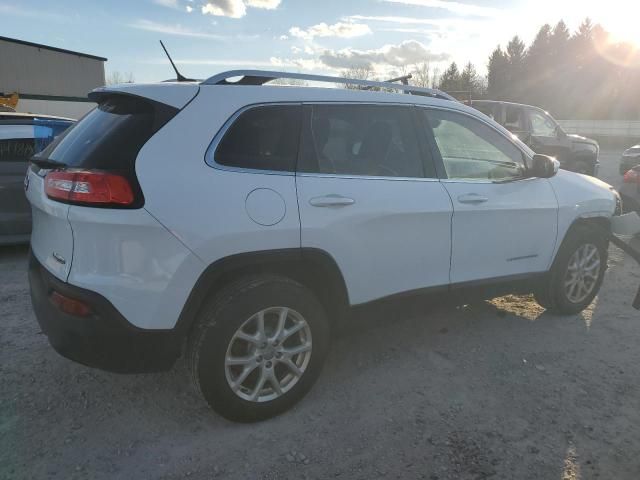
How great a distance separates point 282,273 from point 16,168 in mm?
4343

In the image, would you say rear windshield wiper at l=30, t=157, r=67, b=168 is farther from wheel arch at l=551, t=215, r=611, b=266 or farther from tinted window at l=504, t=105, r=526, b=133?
tinted window at l=504, t=105, r=526, b=133

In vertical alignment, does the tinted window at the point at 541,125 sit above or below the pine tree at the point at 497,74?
below

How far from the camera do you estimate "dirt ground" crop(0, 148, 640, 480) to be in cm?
251

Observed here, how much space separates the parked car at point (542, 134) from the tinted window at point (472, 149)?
22.6ft

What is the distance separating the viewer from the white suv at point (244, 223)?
2.36 meters

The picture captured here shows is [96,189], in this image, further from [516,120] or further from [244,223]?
[516,120]

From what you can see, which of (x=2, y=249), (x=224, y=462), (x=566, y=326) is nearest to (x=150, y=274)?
(x=224, y=462)

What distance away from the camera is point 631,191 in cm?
640

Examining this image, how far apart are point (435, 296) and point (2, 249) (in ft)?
18.1

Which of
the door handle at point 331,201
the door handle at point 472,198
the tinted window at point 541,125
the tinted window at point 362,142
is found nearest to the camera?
the door handle at point 331,201

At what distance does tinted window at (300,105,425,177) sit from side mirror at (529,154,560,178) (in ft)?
3.69

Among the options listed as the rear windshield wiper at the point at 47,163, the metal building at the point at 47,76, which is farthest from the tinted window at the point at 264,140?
the metal building at the point at 47,76

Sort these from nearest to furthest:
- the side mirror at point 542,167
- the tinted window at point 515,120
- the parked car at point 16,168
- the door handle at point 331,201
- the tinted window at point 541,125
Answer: the door handle at point 331,201 → the side mirror at point 542,167 → the parked car at point 16,168 → the tinted window at point 515,120 → the tinted window at point 541,125

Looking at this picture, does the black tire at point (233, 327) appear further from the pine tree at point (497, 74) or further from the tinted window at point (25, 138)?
the pine tree at point (497, 74)
